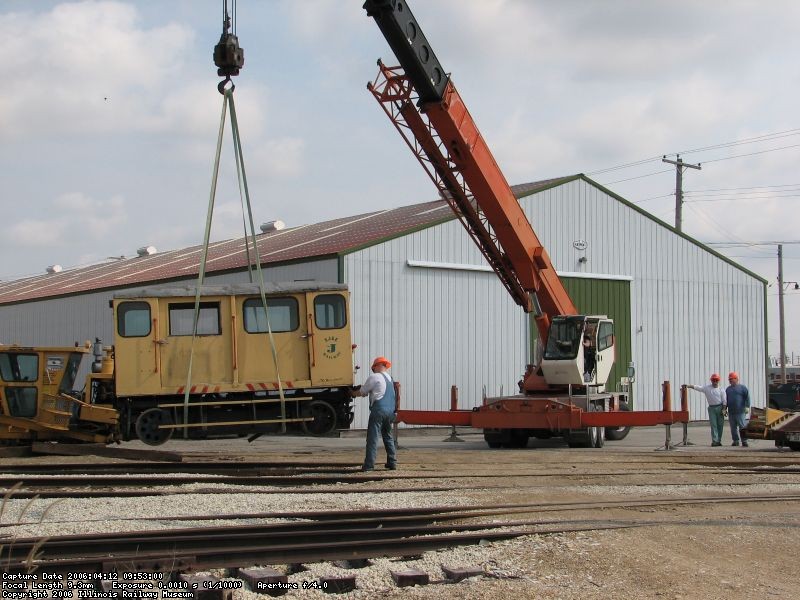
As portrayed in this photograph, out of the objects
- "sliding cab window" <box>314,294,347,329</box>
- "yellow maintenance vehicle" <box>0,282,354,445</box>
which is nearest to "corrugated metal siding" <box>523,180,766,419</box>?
"sliding cab window" <box>314,294,347,329</box>

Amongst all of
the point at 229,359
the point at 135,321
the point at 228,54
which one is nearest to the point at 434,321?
the point at 229,359

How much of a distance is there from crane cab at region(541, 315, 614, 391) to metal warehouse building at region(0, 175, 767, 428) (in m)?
5.16

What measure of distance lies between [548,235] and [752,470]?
15595 millimetres

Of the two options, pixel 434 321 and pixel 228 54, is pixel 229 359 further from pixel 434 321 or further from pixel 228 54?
pixel 434 321

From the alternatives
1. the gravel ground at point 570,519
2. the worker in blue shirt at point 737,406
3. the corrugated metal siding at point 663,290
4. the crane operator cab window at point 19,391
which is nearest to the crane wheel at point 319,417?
the gravel ground at point 570,519

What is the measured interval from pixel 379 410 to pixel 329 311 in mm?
3261

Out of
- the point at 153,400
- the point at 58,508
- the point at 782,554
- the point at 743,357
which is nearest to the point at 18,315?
the point at 153,400

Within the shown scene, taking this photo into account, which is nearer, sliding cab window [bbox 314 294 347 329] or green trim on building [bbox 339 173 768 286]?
sliding cab window [bbox 314 294 347 329]

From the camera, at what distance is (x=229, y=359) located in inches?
660

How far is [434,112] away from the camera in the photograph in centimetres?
1772

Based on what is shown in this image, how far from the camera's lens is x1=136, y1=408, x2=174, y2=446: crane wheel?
16719 millimetres

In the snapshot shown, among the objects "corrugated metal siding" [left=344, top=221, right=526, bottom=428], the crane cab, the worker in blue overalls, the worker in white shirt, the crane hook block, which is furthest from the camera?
"corrugated metal siding" [left=344, top=221, right=526, bottom=428]

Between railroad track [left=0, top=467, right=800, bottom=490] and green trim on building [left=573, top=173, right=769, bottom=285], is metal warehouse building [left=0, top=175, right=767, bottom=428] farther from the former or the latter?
railroad track [left=0, top=467, right=800, bottom=490]

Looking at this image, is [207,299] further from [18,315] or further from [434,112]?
[18,315]
